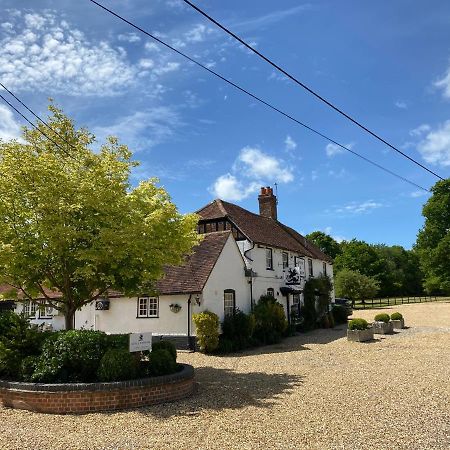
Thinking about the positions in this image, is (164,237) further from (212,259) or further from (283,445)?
(212,259)

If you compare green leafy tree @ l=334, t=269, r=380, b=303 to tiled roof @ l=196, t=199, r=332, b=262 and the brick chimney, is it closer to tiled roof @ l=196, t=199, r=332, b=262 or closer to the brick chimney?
tiled roof @ l=196, t=199, r=332, b=262

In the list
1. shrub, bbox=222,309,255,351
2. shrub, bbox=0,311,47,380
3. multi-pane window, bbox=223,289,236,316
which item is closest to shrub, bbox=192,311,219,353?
shrub, bbox=222,309,255,351

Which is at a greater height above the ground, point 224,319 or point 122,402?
point 224,319

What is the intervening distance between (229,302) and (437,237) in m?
40.6

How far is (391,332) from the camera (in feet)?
79.3

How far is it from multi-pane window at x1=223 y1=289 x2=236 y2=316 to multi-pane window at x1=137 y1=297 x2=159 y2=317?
11.2 feet

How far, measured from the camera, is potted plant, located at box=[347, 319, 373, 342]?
68.9ft

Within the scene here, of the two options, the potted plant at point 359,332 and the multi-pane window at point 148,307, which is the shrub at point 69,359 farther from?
the potted plant at point 359,332

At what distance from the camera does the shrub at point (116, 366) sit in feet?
33.0

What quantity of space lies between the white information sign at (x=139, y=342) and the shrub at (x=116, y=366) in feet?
0.89

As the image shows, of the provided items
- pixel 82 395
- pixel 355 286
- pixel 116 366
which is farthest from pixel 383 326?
pixel 355 286

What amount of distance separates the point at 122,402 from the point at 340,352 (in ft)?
36.2

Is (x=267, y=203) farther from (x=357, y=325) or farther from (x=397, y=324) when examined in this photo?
(x=357, y=325)

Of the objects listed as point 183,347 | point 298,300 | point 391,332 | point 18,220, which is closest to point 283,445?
point 18,220
